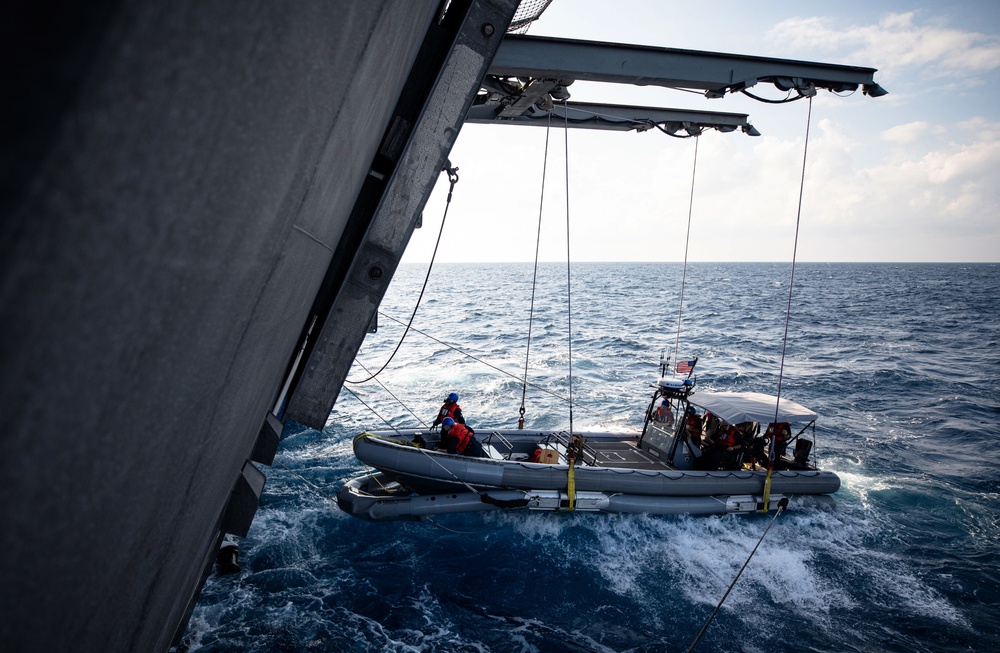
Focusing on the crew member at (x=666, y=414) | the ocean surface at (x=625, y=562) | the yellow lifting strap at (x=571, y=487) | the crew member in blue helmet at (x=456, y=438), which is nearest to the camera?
the ocean surface at (x=625, y=562)

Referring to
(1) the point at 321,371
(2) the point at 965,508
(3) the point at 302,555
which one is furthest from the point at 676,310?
(1) the point at 321,371

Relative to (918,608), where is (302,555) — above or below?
below

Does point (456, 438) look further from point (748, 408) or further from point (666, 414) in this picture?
point (748, 408)

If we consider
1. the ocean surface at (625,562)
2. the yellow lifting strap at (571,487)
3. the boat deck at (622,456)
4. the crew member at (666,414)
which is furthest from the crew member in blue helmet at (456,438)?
the crew member at (666,414)

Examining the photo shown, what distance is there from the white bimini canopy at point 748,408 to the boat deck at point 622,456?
1.62m

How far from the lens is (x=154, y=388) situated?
0.72m

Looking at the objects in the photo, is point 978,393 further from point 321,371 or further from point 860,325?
point 321,371

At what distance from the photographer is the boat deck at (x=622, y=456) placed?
11.6 metres

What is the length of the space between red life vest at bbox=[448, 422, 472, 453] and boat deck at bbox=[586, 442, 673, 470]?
2.89m

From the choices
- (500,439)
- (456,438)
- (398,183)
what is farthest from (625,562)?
(398,183)

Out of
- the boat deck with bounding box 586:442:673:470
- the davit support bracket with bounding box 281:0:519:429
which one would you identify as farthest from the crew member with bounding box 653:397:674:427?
the davit support bracket with bounding box 281:0:519:429

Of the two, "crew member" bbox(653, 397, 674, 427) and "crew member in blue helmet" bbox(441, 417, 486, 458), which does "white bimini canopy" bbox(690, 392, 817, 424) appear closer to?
"crew member" bbox(653, 397, 674, 427)

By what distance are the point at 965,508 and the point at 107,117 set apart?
642 inches

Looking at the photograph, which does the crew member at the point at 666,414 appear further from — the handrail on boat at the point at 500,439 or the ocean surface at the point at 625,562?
the handrail on boat at the point at 500,439
